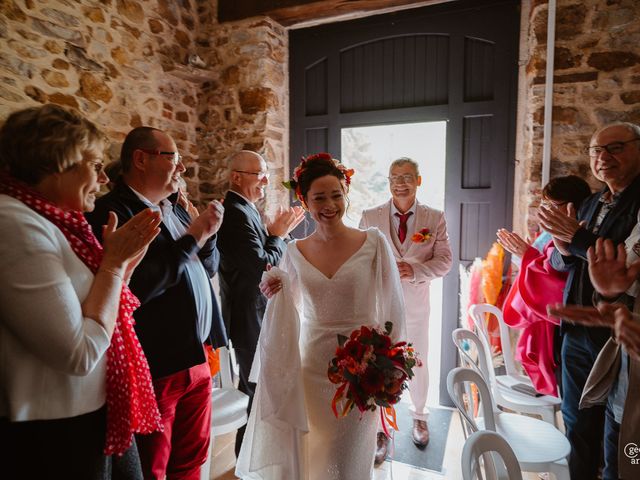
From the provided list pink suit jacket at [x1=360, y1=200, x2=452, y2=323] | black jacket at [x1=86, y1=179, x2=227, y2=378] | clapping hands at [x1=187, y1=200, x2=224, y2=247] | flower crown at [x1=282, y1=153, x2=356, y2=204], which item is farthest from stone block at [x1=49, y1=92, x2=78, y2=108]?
pink suit jacket at [x1=360, y1=200, x2=452, y2=323]

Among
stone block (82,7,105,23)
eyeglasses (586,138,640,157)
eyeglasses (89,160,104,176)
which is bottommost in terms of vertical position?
eyeglasses (89,160,104,176)

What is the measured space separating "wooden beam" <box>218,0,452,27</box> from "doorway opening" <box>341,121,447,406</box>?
94cm

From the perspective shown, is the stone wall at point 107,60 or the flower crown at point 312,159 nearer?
the flower crown at point 312,159

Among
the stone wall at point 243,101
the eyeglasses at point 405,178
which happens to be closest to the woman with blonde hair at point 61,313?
the eyeglasses at point 405,178

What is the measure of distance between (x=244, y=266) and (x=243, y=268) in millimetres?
18

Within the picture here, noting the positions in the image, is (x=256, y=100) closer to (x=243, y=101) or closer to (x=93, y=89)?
(x=243, y=101)

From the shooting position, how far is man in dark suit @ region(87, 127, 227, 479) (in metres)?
1.62

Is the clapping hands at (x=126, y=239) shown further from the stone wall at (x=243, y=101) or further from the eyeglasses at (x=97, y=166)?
the stone wall at (x=243, y=101)

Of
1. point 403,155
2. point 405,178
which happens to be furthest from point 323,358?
point 403,155

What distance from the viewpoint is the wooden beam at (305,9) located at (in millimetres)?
3238

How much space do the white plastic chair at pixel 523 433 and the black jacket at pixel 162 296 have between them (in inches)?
43.1

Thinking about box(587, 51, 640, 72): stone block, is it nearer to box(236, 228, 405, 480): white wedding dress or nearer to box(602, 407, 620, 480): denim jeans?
box(236, 228, 405, 480): white wedding dress

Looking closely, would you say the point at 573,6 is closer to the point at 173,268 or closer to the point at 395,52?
the point at 395,52

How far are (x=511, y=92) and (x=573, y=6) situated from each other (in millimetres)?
621
